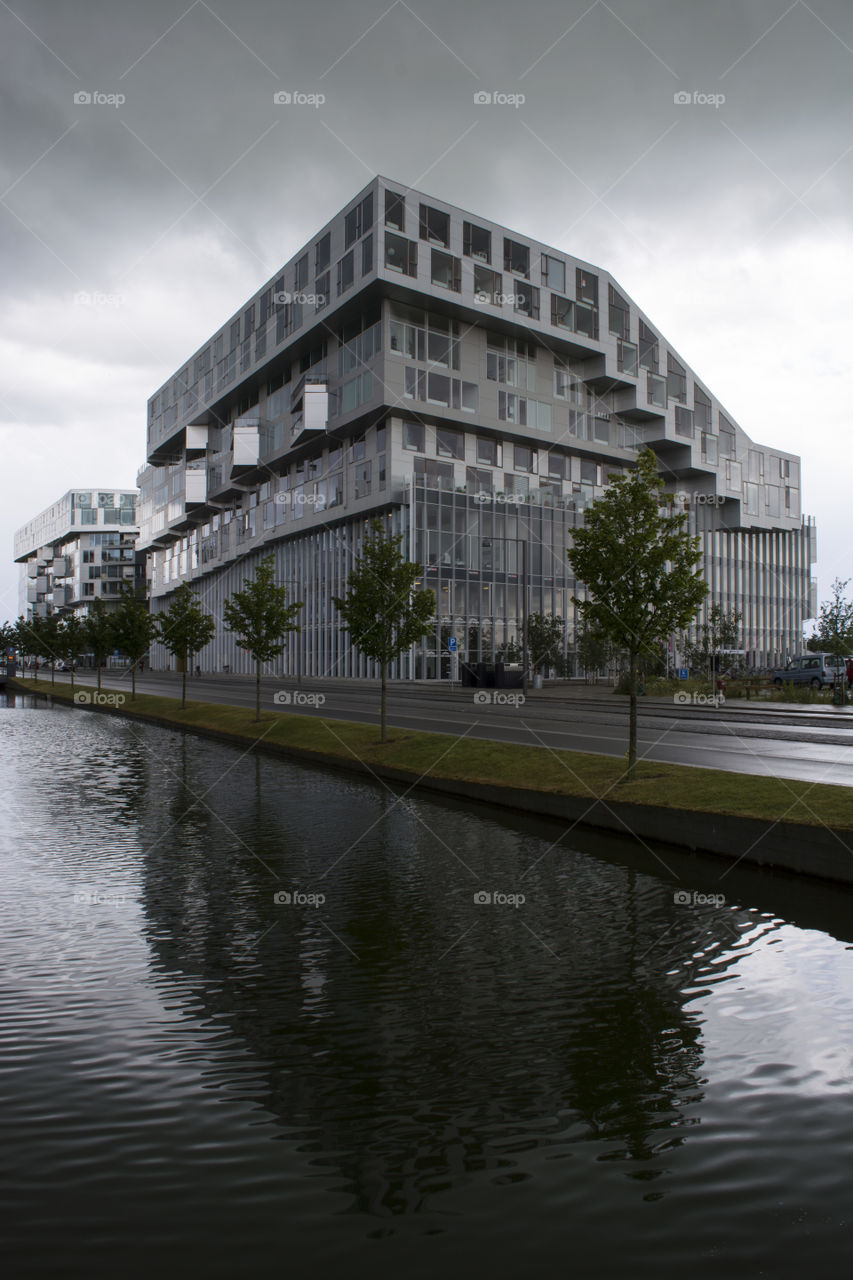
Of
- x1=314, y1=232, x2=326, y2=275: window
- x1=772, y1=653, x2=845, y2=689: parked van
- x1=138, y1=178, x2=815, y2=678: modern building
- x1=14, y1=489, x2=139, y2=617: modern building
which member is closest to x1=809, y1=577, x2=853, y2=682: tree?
x1=772, y1=653, x2=845, y2=689: parked van

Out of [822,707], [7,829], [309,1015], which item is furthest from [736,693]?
[309,1015]

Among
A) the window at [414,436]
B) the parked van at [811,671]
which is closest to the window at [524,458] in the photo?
the window at [414,436]

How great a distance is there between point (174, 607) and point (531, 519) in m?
31.9

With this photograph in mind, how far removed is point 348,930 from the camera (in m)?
8.07

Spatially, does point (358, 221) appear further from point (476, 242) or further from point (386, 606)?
point (386, 606)

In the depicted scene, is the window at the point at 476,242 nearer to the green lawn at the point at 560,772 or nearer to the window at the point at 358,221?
the window at the point at 358,221

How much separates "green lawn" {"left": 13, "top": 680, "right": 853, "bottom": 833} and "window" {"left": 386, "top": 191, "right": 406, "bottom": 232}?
136 feet

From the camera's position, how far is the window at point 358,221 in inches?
2228

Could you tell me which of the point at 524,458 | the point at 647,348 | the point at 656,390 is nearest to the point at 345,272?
the point at 524,458

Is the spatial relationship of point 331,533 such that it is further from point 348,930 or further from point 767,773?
point 348,930

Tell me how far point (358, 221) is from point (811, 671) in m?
39.8

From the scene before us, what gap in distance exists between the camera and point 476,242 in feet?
203

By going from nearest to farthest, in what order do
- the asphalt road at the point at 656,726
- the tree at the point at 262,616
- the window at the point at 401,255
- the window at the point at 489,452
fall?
the asphalt road at the point at 656,726, the tree at the point at 262,616, the window at the point at 401,255, the window at the point at 489,452

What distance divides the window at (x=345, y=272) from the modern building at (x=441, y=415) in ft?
0.58
